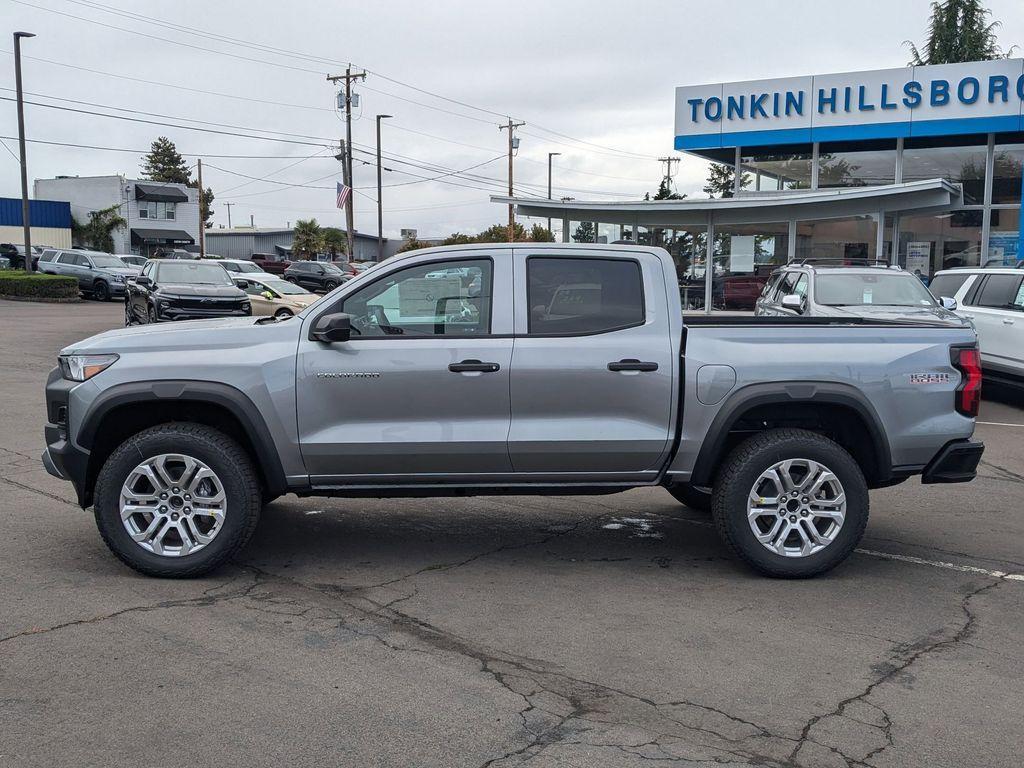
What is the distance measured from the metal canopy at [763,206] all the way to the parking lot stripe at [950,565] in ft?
60.0

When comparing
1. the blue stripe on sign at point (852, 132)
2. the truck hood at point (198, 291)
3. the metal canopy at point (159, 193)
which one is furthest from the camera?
the metal canopy at point (159, 193)

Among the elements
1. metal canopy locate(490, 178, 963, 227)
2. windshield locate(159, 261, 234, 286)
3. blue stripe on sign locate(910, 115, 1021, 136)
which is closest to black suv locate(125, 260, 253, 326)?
windshield locate(159, 261, 234, 286)

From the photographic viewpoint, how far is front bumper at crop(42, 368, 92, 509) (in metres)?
5.73

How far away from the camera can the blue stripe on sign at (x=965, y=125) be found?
2473 cm

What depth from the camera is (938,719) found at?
4.04 m

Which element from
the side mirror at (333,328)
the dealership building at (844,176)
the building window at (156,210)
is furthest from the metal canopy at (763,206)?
the building window at (156,210)

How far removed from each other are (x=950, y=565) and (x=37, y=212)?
229 ft

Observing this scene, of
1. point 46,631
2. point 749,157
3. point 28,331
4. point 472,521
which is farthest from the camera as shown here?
point 749,157

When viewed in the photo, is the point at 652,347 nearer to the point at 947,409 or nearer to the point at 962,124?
the point at 947,409

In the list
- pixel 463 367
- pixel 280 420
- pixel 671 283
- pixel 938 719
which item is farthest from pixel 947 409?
pixel 280 420

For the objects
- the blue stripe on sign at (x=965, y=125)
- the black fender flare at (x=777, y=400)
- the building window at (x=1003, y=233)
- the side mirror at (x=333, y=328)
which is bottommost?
the black fender flare at (x=777, y=400)

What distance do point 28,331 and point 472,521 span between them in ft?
63.7

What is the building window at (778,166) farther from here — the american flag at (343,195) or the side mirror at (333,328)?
the side mirror at (333,328)

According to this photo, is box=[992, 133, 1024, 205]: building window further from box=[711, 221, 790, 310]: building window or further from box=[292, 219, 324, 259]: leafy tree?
box=[292, 219, 324, 259]: leafy tree
